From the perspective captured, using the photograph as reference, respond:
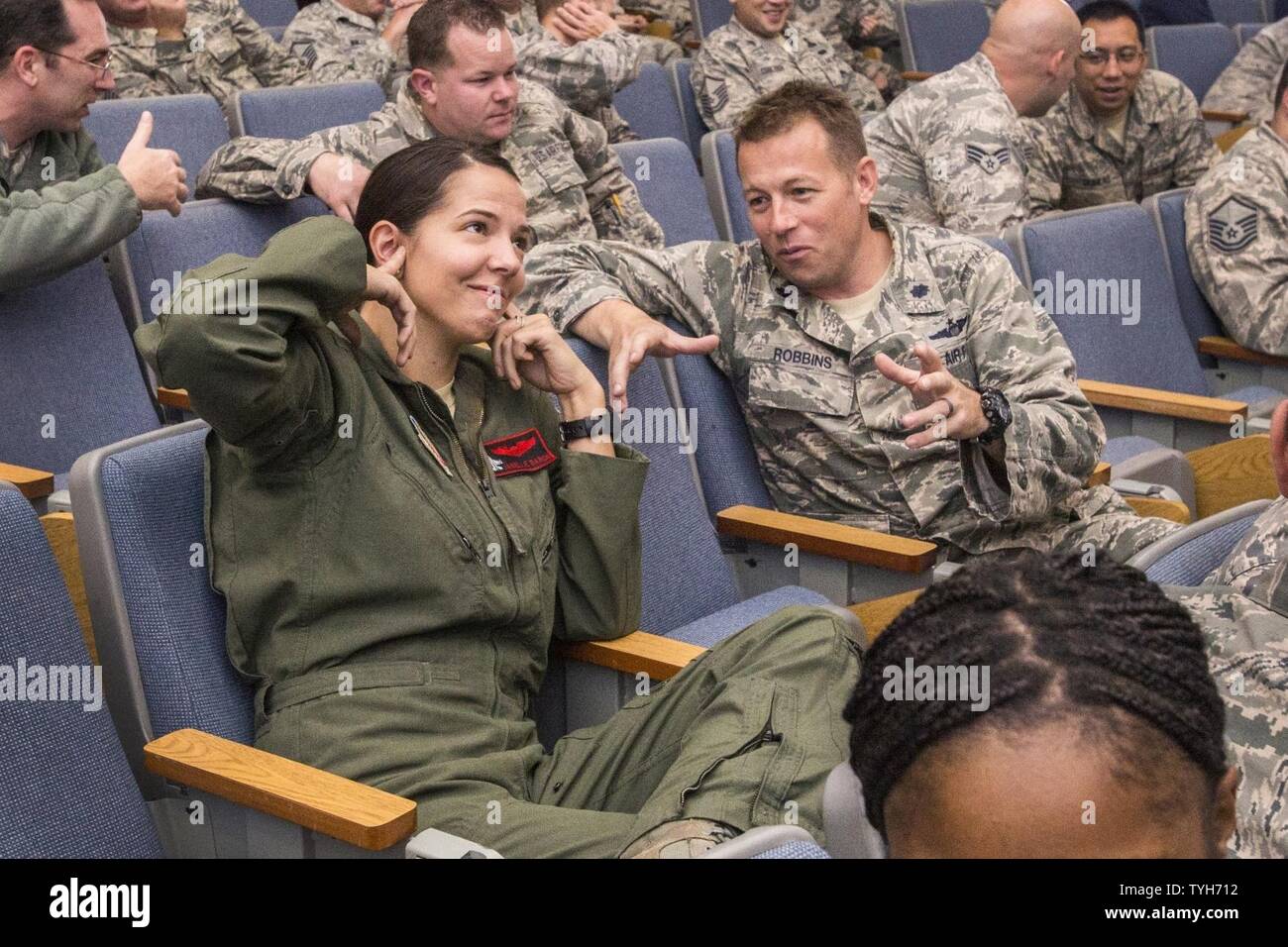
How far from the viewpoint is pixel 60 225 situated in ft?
7.20

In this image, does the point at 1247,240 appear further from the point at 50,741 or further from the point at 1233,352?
the point at 50,741

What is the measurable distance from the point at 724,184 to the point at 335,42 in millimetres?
1568

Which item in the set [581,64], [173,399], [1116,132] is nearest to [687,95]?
[581,64]

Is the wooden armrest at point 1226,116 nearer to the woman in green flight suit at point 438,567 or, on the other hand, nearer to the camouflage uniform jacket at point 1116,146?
the camouflage uniform jacket at point 1116,146

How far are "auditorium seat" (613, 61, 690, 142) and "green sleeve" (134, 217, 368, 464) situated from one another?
279 cm

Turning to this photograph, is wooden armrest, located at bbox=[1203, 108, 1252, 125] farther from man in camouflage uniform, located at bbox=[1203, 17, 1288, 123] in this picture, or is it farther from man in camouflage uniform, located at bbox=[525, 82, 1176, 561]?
man in camouflage uniform, located at bbox=[525, 82, 1176, 561]

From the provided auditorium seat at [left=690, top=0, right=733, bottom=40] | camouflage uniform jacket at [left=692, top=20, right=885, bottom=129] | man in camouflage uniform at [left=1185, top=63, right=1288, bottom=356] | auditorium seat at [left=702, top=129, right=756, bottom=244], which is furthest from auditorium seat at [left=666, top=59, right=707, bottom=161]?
man in camouflage uniform at [left=1185, top=63, right=1288, bottom=356]

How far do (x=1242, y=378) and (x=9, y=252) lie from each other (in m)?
2.54

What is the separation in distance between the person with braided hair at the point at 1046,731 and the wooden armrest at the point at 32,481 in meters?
1.45

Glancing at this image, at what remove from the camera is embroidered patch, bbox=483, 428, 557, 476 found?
1812 mm

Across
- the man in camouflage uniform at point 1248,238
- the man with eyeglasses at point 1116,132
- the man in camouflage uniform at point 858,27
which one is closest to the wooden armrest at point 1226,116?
the man in camouflage uniform at point 858,27

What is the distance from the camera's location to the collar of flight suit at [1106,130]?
4.15 meters

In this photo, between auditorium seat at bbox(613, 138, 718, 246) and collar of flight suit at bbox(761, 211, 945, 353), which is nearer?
collar of flight suit at bbox(761, 211, 945, 353)
